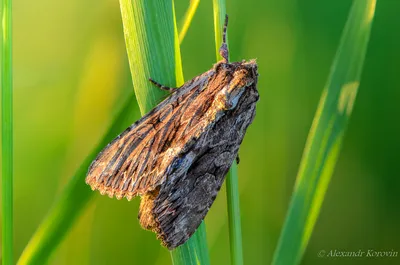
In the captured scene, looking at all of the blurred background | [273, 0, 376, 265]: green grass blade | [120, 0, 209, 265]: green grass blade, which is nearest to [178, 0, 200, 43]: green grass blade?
the blurred background

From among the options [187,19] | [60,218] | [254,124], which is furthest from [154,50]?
[254,124]

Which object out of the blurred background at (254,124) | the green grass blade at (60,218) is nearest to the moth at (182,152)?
the green grass blade at (60,218)

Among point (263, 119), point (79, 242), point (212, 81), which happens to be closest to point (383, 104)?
point (263, 119)

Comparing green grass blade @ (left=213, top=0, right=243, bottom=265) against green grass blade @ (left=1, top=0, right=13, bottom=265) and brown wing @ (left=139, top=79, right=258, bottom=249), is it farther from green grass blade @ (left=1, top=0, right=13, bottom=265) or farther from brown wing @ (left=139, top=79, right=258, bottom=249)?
green grass blade @ (left=1, top=0, right=13, bottom=265)

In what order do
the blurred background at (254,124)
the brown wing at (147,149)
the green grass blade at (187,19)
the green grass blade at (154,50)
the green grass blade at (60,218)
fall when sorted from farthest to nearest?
the blurred background at (254,124)
the green grass blade at (187,19)
the green grass blade at (60,218)
the brown wing at (147,149)
the green grass blade at (154,50)

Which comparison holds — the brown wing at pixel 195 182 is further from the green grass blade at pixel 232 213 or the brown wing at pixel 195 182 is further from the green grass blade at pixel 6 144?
the green grass blade at pixel 6 144

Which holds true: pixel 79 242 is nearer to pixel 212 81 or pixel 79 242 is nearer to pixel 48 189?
pixel 48 189
